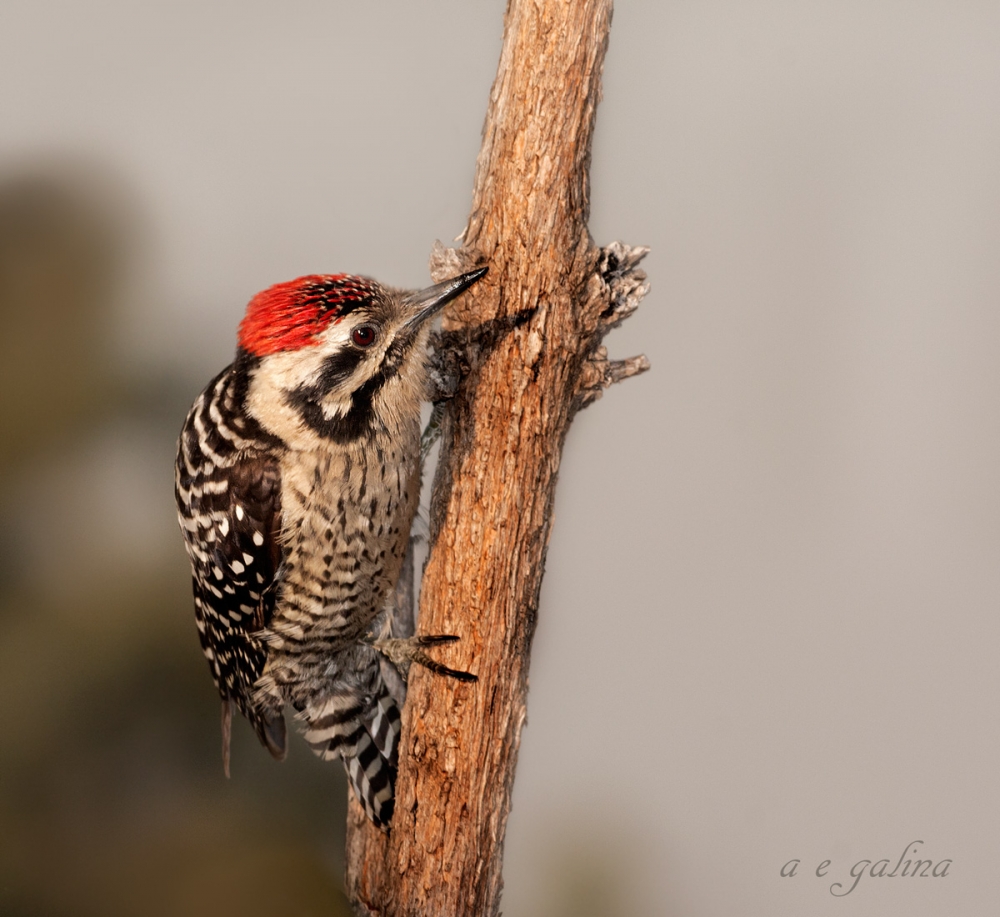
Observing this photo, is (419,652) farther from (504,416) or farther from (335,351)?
(335,351)

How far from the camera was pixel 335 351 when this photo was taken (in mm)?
2059

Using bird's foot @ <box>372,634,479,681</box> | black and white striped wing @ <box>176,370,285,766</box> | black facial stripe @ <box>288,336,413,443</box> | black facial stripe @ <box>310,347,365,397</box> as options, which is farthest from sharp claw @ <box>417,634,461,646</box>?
black facial stripe @ <box>310,347,365,397</box>

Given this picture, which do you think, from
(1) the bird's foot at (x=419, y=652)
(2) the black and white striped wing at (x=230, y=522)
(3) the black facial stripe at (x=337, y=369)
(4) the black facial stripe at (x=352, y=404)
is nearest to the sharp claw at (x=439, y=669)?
(1) the bird's foot at (x=419, y=652)

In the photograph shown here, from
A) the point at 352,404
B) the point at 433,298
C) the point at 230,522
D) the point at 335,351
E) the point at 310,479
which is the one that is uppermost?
the point at 433,298

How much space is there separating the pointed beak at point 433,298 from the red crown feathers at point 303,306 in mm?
91

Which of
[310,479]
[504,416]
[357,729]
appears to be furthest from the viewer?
[357,729]

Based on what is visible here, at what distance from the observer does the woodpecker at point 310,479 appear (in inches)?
81.4

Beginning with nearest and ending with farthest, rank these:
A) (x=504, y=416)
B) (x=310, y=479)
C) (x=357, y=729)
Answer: (x=504, y=416), (x=310, y=479), (x=357, y=729)

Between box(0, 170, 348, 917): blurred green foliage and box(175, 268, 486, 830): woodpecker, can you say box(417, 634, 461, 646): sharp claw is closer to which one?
box(175, 268, 486, 830): woodpecker

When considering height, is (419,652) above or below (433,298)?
below

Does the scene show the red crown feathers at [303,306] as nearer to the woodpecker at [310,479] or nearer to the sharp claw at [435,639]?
the woodpecker at [310,479]

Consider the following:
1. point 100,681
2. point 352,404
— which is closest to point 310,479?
point 352,404

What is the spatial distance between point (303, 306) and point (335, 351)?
12 centimetres

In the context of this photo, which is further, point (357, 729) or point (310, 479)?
point (357, 729)
